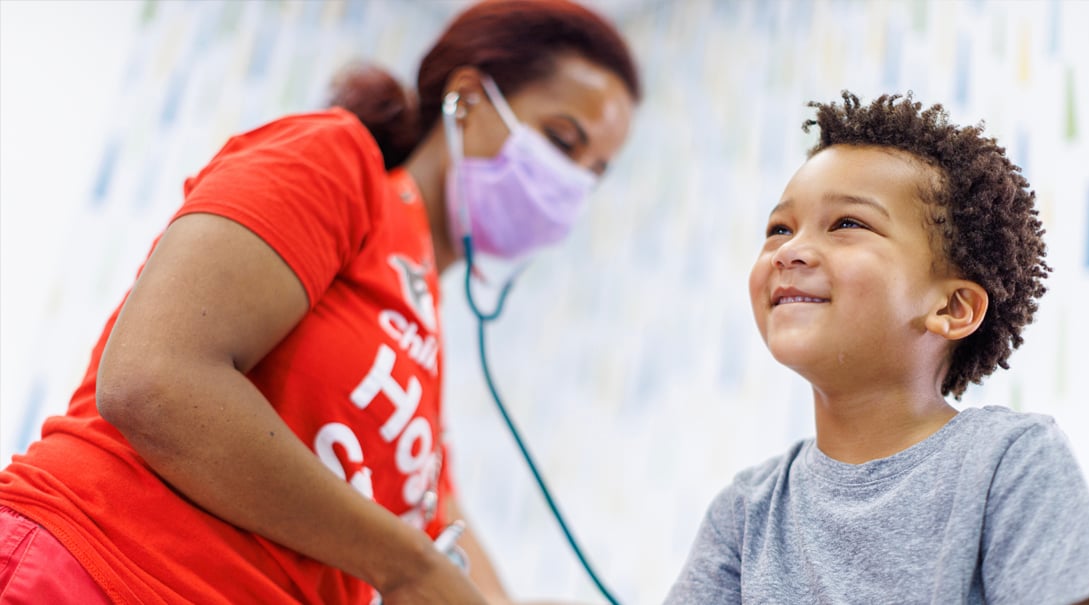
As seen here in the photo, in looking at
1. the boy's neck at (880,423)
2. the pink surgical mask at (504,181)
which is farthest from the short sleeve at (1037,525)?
the pink surgical mask at (504,181)

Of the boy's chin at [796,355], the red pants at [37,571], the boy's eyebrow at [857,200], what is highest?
the boy's eyebrow at [857,200]

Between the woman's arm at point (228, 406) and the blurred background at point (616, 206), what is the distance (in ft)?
3.06

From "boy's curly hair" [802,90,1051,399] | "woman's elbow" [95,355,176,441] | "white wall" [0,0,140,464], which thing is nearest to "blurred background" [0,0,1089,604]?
"white wall" [0,0,140,464]

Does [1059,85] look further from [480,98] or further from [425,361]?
[425,361]

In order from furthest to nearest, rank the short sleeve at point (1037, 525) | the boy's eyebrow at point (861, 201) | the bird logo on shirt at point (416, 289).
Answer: the bird logo on shirt at point (416, 289) < the boy's eyebrow at point (861, 201) < the short sleeve at point (1037, 525)

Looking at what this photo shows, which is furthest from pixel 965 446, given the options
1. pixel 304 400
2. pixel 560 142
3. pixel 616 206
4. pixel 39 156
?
pixel 616 206

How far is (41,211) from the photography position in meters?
1.72

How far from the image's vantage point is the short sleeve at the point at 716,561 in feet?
2.68

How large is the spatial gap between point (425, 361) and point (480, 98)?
1.73ft

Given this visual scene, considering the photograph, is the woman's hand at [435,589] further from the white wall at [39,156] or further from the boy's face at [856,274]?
the white wall at [39,156]

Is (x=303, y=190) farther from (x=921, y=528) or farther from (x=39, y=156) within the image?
(x=39, y=156)

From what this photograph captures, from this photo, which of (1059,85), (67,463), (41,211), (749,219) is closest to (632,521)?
(749,219)

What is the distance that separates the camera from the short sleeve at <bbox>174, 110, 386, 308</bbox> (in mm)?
848

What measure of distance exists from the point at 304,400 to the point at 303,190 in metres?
0.21
